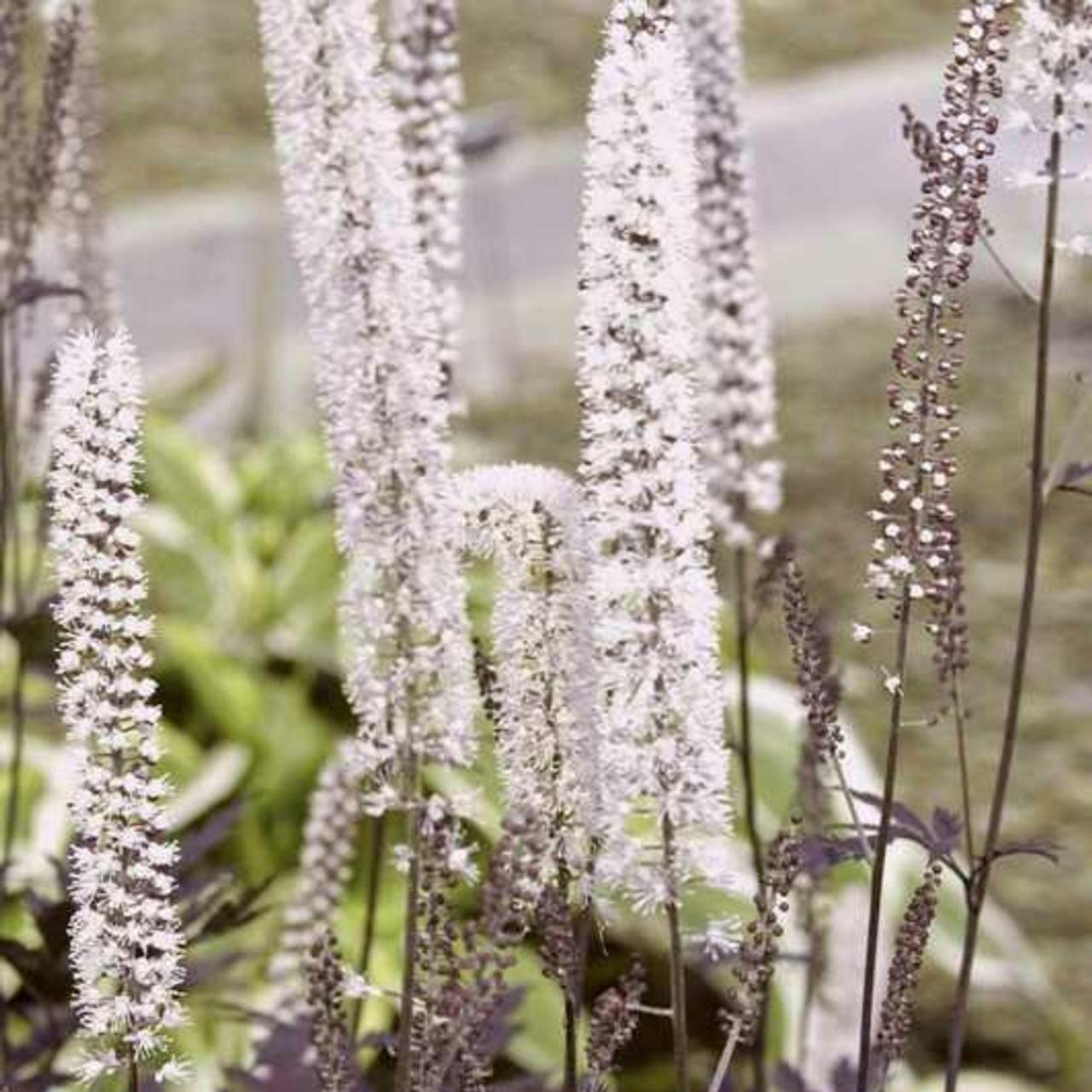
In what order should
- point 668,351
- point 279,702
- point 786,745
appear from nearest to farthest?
point 668,351, point 786,745, point 279,702

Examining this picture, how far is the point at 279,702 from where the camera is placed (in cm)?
798

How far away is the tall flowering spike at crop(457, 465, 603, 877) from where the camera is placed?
108 inches

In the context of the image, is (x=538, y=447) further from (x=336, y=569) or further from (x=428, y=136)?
(x=428, y=136)

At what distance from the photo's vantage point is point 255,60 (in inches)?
677

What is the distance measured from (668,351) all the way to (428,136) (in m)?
1.54

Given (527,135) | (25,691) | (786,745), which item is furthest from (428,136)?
(527,135)

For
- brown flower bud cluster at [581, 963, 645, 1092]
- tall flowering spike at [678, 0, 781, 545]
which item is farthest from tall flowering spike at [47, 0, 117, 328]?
brown flower bud cluster at [581, 963, 645, 1092]

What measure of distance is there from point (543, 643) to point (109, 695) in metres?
0.40

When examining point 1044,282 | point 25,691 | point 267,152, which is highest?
point 267,152

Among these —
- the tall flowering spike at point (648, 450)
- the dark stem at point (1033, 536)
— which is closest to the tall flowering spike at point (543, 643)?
the tall flowering spike at point (648, 450)

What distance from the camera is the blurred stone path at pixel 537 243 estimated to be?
13250 millimetres

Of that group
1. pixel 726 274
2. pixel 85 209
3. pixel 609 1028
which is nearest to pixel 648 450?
pixel 609 1028

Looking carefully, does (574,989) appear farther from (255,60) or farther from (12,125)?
(255,60)

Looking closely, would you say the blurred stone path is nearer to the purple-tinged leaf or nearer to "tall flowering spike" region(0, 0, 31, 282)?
"tall flowering spike" region(0, 0, 31, 282)
